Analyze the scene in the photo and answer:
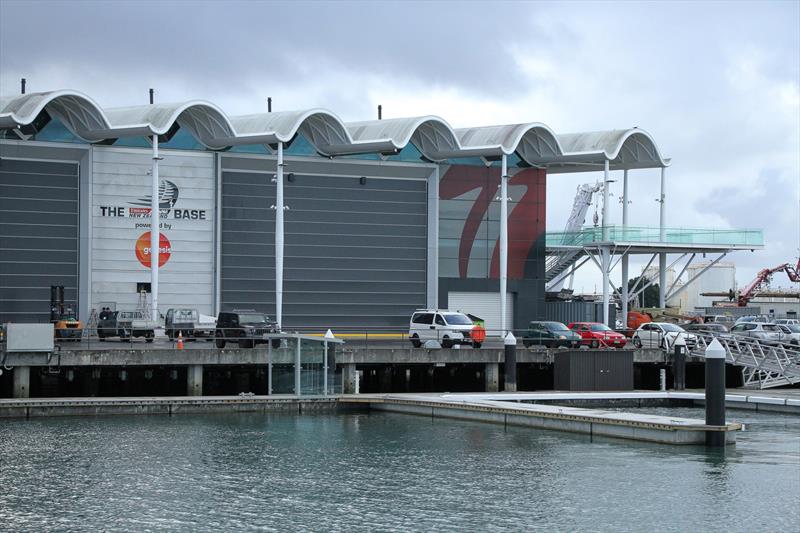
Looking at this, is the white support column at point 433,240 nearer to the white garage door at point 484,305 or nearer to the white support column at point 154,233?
the white garage door at point 484,305

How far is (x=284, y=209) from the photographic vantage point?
63.2 metres

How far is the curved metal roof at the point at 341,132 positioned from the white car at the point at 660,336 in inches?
412

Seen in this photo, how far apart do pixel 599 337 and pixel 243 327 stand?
1584cm

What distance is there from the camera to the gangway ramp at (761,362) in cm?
5391

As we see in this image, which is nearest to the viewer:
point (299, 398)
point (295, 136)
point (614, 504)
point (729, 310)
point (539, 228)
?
point (614, 504)

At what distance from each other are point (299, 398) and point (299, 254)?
20.0 m

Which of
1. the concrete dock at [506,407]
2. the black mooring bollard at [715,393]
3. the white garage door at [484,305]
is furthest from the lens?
the white garage door at [484,305]

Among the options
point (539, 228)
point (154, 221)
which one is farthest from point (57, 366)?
point (539, 228)

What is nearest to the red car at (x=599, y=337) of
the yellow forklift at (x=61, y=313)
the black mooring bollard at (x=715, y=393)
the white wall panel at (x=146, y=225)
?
the white wall panel at (x=146, y=225)

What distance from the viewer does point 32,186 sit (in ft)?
202

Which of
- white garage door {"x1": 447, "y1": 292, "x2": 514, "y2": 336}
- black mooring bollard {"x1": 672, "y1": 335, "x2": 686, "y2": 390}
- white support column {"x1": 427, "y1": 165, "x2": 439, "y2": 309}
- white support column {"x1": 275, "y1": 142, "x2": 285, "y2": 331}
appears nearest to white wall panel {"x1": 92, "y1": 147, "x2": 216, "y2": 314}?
white support column {"x1": 275, "y1": 142, "x2": 285, "y2": 331}

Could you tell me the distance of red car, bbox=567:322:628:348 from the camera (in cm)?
5944

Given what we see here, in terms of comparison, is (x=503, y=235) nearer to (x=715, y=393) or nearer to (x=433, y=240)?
(x=433, y=240)

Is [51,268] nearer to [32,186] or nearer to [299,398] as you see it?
[32,186]
